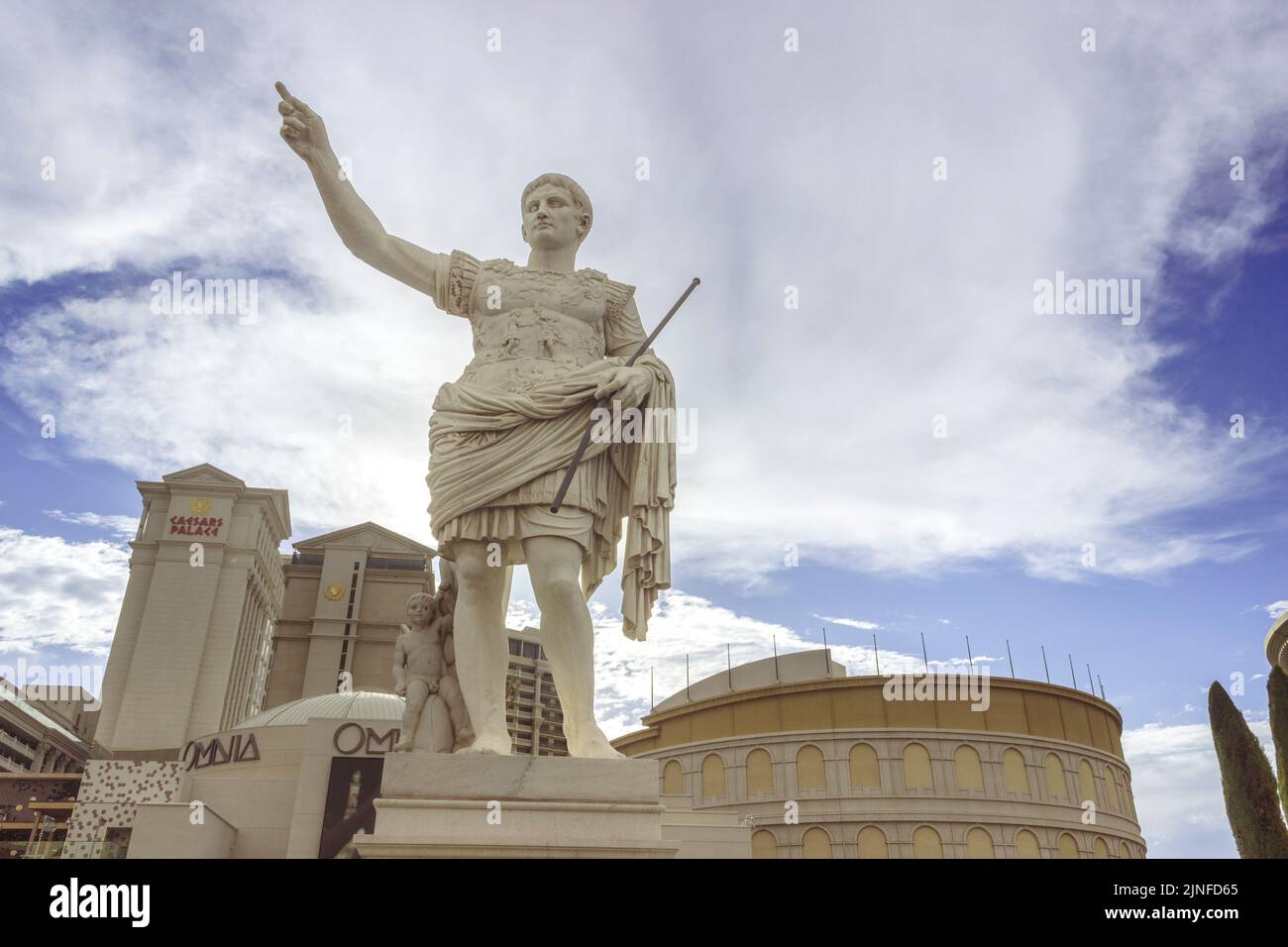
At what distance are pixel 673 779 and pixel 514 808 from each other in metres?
40.1

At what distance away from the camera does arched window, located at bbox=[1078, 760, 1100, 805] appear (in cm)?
3838

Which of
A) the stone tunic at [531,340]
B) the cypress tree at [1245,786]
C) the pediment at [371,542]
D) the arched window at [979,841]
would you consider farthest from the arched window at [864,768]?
the pediment at [371,542]

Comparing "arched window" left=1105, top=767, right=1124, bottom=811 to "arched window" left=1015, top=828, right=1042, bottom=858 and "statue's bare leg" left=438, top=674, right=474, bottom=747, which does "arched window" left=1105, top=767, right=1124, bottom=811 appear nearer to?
"arched window" left=1015, top=828, right=1042, bottom=858

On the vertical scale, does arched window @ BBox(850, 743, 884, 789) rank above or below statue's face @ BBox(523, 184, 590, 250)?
above

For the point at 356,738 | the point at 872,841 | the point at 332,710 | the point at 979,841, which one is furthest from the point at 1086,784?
the point at 332,710

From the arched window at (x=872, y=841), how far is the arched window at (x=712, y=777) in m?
6.84

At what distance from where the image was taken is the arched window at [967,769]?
118ft

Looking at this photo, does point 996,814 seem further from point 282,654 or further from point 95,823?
point 282,654

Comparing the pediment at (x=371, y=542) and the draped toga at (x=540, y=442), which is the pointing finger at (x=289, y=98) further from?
the pediment at (x=371, y=542)

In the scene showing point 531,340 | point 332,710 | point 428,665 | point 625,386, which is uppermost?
point 332,710

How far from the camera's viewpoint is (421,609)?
5.00 metres

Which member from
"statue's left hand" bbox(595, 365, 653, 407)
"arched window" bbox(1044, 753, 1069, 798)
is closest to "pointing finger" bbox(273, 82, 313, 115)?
"statue's left hand" bbox(595, 365, 653, 407)

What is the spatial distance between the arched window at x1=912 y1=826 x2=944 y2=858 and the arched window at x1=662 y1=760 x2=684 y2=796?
11.4 m

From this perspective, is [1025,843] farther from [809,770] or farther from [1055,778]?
[809,770]
